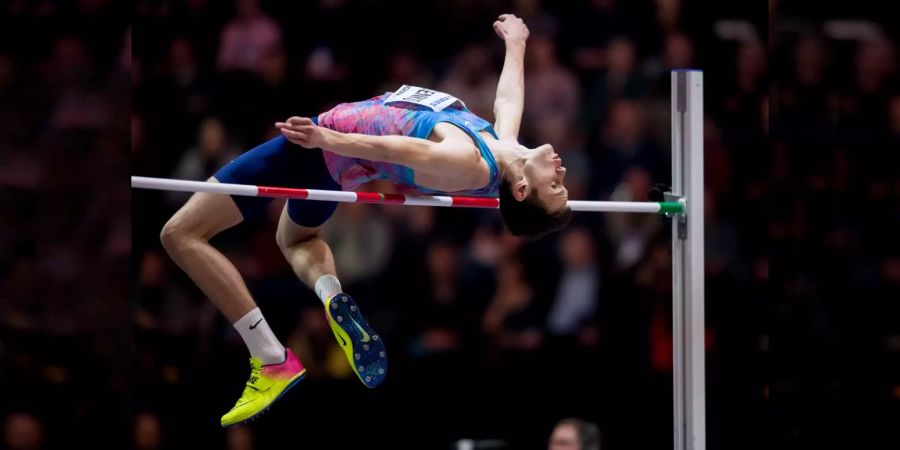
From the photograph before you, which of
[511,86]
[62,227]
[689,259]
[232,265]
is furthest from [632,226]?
[62,227]

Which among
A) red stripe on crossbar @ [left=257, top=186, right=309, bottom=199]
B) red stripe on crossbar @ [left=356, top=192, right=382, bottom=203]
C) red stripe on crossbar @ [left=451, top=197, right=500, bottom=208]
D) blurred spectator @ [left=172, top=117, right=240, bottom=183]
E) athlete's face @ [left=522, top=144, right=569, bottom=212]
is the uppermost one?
blurred spectator @ [left=172, top=117, right=240, bottom=183]

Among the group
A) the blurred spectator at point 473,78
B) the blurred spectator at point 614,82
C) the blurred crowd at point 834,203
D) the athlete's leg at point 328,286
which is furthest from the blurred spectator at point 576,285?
the blurred crowd at point 834,203

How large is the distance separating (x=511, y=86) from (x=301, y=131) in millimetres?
1232

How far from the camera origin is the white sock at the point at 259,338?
386 centimetres

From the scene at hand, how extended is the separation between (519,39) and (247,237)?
8.45 feet

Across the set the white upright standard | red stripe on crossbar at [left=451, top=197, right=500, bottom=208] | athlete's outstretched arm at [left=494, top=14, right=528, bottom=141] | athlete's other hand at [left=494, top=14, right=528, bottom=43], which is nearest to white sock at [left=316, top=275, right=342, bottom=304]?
red stripe on crossbar at [left=451, top=197, right=500, bottom=208]

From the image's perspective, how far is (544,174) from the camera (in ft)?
11.9

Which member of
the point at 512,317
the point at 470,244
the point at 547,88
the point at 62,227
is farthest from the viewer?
the point at 547,88

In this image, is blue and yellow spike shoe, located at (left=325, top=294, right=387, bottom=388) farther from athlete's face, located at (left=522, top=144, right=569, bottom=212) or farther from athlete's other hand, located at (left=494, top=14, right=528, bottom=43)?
athlete's other hand, located at (left=494, top=14, right=528, bottom=43)

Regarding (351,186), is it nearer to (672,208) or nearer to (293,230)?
(293,230)

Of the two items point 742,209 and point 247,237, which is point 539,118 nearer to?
point 742,209

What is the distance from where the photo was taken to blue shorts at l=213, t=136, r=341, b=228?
3.80 m

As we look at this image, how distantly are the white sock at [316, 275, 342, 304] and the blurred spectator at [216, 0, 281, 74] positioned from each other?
2.70 metres

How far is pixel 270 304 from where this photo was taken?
6020 millimetres
